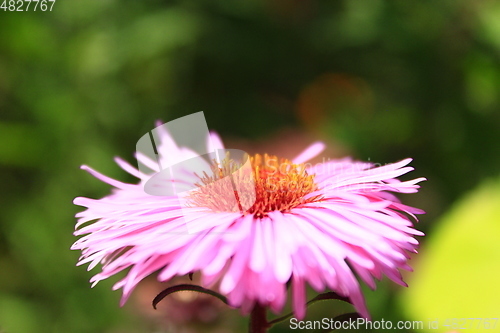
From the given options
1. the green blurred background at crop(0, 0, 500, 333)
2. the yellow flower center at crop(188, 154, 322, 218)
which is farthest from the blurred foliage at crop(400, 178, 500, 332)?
the yellow flower center at crop(188, 154, 322, 218)

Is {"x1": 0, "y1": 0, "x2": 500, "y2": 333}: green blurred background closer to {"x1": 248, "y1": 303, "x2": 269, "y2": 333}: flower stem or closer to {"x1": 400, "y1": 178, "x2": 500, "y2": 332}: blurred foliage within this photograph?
{"x1": 400, "y1": 178, "x2": 500, "y2": 332}: blurred foliage

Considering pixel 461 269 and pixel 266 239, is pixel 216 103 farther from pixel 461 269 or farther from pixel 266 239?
pixel 266 239

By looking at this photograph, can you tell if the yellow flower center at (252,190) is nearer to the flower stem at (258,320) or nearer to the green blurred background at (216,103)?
the flower stem at (258,320)

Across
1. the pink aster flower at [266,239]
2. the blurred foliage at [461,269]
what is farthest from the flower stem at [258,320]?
the blurred foliage at [461,269]

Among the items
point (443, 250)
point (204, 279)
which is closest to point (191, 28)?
point (443, 250)

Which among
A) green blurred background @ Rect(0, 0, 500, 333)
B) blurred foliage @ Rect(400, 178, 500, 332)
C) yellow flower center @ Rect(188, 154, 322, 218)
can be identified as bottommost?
blurred foliage @ Rect(400, 178, 500, 332)

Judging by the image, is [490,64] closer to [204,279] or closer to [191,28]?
[191,28]

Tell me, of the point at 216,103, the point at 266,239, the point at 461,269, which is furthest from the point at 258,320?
the point at 216,103
